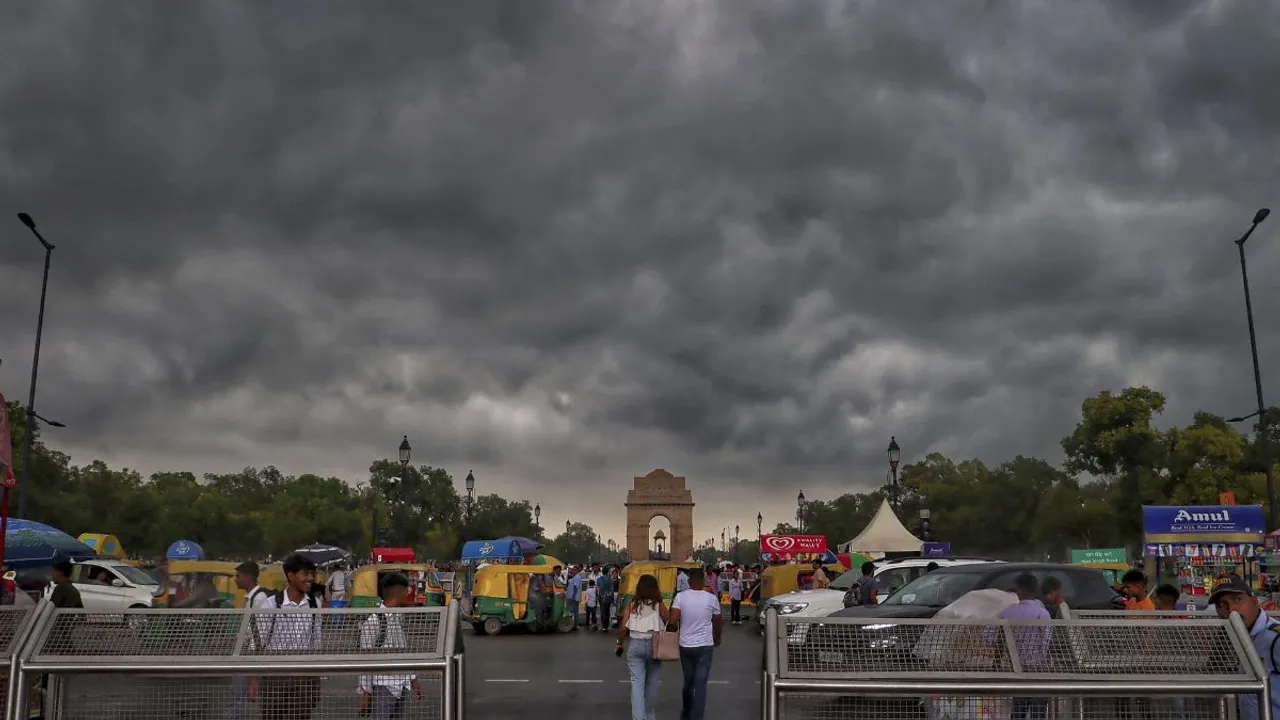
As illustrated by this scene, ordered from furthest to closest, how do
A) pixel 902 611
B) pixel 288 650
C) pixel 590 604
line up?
pixel 590 604, pixel 902 611, pixel 288 650

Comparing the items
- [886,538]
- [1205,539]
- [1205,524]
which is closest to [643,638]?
[1205,539]

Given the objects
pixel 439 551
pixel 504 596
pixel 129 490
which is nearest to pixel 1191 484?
pixel 504 596

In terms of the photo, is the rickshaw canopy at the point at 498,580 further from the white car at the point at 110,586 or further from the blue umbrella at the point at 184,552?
the blue umbrella at the point at 184,552

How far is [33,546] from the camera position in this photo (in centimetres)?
2411

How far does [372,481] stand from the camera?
452 feet

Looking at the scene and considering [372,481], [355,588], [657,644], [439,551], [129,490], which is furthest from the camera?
[372,481]

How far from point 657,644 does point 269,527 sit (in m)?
93.4

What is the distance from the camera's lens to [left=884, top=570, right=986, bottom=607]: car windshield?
42.2 feet

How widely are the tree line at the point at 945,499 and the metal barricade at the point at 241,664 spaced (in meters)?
33.7

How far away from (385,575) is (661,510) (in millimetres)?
99207

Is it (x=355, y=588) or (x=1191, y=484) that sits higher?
(x=1191, y=484)

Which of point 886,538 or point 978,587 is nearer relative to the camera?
Answer: point 978,587

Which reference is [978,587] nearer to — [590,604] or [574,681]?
[574,681]

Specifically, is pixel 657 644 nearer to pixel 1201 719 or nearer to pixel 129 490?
pixel 1201 719
